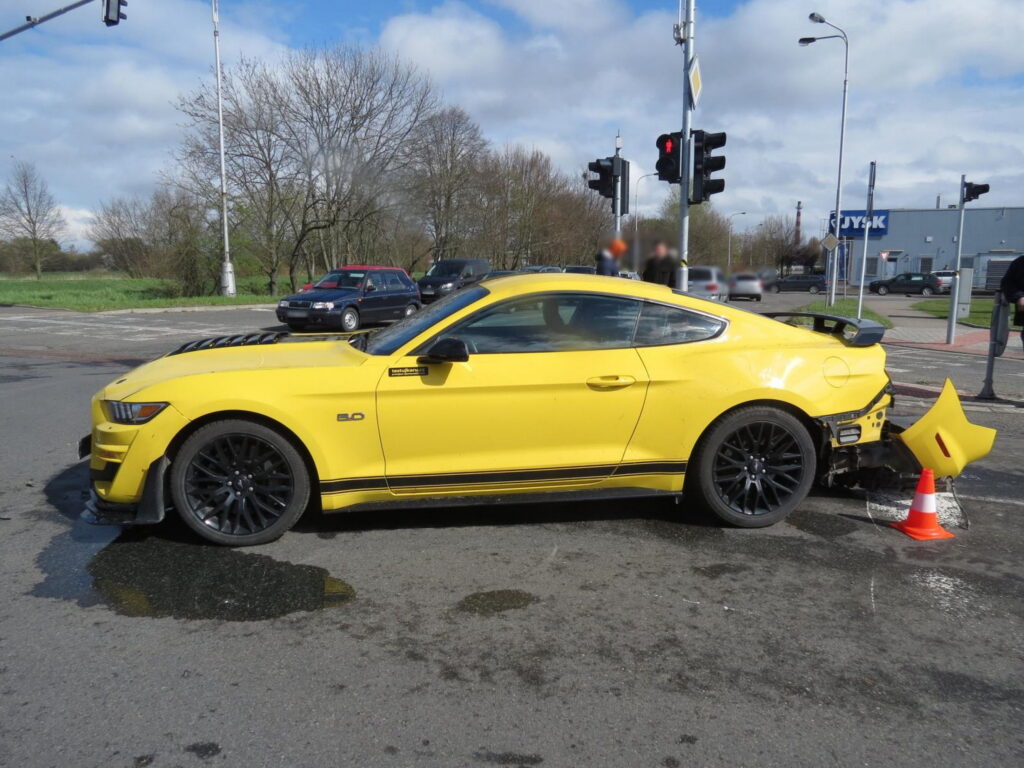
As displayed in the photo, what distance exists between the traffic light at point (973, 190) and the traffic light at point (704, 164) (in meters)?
9.97

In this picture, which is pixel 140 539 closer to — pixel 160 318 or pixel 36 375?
pixel 36 375

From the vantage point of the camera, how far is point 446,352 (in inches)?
165

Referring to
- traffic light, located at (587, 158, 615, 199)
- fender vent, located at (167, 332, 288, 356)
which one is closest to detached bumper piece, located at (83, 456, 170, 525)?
fender vent, located at (167, 332, 288, 356)

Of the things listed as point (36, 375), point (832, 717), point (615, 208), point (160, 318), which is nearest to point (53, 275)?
point (160, 318)

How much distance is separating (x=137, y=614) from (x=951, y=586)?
4.05 metres

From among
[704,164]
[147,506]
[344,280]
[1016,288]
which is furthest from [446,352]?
[344,280]

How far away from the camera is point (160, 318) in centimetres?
2398

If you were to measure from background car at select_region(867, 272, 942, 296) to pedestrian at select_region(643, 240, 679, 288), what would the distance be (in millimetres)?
46484

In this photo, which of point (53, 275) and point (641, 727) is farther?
point (53, 275)

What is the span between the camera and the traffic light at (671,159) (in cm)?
1160

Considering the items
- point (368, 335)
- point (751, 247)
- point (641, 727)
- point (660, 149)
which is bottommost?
point (641, 727)

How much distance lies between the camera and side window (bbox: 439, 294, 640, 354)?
4457mm

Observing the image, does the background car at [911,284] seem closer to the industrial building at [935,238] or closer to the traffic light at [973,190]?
the industrial building at [935,238]

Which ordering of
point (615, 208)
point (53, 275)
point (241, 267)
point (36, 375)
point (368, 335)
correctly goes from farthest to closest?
point (53, 275)
point (241, 267)
point (615, 208)
point (36, 375)
point (368, 335)
